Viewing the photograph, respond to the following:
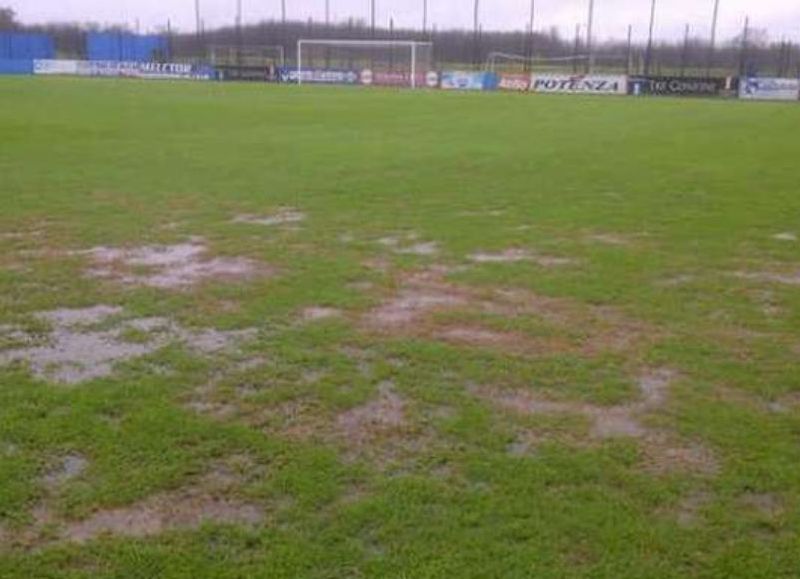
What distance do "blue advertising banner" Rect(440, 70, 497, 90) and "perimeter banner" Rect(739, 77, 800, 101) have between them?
1359 cm

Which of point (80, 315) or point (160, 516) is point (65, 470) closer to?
point (160, 516)

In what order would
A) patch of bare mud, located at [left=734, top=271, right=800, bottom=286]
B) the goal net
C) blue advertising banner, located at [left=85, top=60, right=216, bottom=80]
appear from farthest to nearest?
blue advertising banner, located at [left=85, top=60, right=216, bottom=80] < the goal net < patch of bare mud, located at [left=734, top=271, right=800, bottom=286]

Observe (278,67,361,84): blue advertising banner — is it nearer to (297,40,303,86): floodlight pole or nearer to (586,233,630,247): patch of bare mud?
(297,40,303,86): floodlight pole

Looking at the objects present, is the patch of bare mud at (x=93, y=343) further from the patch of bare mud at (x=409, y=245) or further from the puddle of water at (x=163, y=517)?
the patch of bare mud at (x=409, y=245)

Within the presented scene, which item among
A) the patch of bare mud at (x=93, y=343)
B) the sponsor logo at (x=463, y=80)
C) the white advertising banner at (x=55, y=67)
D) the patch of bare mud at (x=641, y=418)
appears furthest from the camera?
the white advertising banner at (x=55, y=67)

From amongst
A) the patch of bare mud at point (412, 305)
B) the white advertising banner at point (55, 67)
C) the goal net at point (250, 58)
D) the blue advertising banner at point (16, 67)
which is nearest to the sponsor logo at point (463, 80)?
the goal net at point (250, 58)

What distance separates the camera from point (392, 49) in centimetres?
6419

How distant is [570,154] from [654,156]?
5.50 feet

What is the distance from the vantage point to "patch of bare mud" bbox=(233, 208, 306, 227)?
11.3 metres

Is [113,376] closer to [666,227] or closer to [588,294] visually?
[588,294]

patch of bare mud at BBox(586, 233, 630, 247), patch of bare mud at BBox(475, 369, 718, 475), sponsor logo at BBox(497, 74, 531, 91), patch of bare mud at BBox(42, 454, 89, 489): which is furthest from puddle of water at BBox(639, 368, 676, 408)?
sponsor logo at BBox(497, 74, 531, 91)

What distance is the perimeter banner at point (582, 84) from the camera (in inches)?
2114

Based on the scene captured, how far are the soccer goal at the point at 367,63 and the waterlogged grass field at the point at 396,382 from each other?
47.5 m

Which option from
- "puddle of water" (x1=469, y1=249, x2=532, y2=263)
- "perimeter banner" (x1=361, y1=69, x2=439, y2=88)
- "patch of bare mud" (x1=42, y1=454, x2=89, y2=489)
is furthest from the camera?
"perimeter banner" (x1=361, y1=69, x2=439, y2=88)
